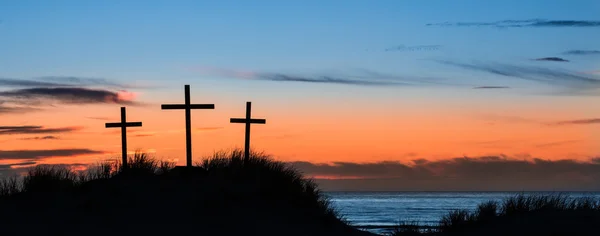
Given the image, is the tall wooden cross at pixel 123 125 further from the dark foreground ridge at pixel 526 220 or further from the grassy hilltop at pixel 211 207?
the dark foreground ridge at pixel 526 220

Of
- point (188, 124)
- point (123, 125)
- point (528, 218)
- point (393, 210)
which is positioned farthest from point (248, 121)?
point (393, 210)

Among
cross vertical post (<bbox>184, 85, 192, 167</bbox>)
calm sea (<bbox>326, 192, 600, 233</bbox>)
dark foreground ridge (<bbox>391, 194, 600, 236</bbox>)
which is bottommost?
calm sea (<bbox>326, 192, 600, 233</bbox>)

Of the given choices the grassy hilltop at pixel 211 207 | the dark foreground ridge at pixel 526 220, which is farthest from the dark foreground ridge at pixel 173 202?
the dark foreground ridge at pixel 526 220

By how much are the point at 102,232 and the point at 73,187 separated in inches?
152

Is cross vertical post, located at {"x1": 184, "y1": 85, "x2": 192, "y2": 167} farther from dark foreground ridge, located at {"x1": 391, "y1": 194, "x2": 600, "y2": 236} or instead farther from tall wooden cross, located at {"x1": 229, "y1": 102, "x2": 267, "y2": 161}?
dark foreground ridge, located at {"x1": 391, "y1": 194, "x2": 600, "y2": 236}

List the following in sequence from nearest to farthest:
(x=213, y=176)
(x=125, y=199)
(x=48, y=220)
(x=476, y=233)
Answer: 1. (x=476, y=233)
2. (x=48, y=220)
3. (x=125, y=199)
4. (x=213, y=176)

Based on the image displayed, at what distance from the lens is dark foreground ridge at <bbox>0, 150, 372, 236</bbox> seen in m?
20.5

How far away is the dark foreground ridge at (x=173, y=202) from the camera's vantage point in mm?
20516

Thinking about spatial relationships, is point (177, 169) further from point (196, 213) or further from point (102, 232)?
point (102, 232)

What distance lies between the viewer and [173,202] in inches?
878

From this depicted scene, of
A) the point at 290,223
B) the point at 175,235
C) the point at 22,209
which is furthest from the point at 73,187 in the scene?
the point at 290,223

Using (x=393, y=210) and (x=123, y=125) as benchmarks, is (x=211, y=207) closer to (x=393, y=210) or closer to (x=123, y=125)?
(x=123, y=125)

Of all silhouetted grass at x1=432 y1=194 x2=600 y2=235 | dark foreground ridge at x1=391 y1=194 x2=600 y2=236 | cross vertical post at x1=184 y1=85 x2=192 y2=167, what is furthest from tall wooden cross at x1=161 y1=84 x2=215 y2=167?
silhouetted grass at x1=432 y1=194 x2=600 y2=235

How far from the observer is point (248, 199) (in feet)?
75.8
